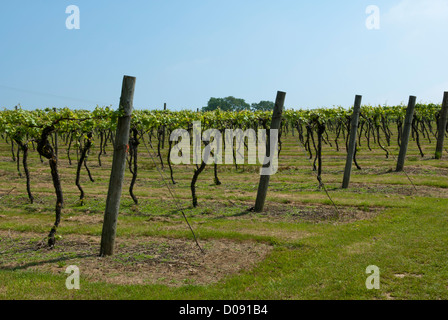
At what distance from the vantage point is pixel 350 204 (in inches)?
437

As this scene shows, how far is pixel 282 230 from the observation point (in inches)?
344

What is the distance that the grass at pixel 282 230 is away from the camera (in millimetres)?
5539

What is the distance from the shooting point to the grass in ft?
18.2

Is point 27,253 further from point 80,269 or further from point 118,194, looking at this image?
point 118,194

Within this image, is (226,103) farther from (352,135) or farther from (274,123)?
(274,123)
